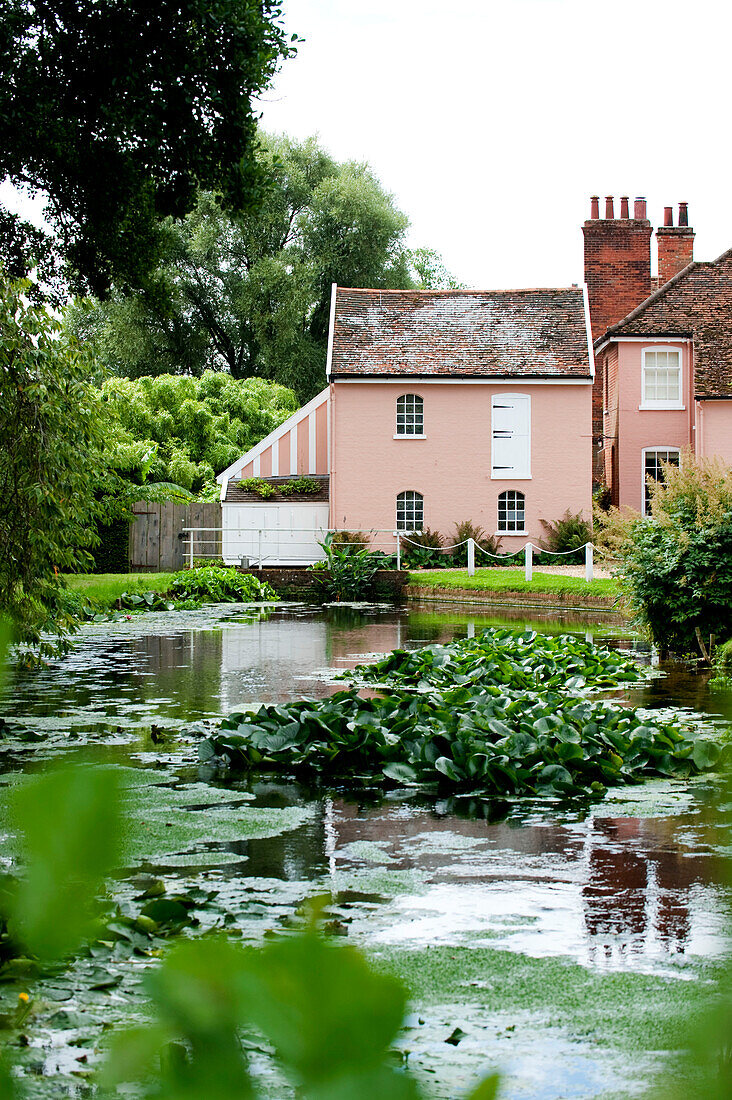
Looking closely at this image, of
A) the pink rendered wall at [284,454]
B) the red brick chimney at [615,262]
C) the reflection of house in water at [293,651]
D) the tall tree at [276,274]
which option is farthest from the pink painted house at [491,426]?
the reflection of house in water at [293,651]

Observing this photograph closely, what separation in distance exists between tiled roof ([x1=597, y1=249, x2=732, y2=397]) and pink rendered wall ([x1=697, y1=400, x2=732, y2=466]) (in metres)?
0.59

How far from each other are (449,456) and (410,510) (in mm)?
1996

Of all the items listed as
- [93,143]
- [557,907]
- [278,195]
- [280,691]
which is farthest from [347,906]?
[278,195]

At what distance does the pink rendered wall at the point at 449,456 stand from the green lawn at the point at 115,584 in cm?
770

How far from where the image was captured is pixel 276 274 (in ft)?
138

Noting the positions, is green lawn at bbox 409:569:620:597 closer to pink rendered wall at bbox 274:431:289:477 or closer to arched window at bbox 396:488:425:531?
arched window at bbox 396:488:425:531

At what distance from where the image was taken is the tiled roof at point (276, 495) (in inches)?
1312

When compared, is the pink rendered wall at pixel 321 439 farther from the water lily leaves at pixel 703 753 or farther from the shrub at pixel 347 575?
the water lily leaves at pixel 703 753

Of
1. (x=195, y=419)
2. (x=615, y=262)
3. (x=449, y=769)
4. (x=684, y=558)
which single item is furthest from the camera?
(x=195, y=419)

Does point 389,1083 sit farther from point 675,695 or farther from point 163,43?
point 163,43

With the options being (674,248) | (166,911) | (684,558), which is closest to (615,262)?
(674,248)

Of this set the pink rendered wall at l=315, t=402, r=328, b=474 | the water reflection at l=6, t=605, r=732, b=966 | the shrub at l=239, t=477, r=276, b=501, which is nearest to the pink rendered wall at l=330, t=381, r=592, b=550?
the pink rendered wall at l=315, t=402, r=328, b=474

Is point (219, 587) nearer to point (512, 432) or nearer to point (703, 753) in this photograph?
point (512, 432)

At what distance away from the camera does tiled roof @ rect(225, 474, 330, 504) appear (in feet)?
109
